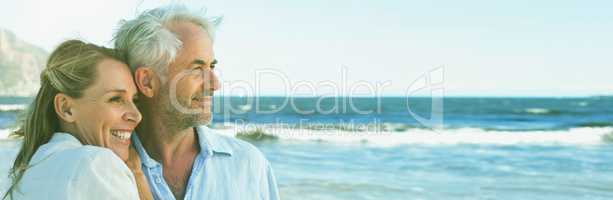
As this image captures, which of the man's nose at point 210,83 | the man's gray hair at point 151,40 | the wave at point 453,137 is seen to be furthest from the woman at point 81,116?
the wave at point 453,137

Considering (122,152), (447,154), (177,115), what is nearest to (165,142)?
(177,115)

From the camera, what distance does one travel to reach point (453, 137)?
15500mm

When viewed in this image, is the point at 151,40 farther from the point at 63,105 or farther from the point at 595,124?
the point at 595,124

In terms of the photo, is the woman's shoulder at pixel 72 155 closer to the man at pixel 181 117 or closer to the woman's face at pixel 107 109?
the woman's face at pixel 107 109

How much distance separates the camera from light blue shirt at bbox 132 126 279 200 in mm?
2205

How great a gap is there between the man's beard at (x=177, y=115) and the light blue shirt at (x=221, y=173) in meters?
0.10

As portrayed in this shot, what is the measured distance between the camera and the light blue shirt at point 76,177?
1552mm

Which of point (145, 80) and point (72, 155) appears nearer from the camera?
point (72, 155)

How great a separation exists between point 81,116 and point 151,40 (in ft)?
1.26

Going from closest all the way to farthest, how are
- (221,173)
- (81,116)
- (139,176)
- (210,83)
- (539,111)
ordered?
(81,116) → (139,176) → (210,83) → (221,173) → (539,111)

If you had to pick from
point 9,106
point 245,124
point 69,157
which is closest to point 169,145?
point 69,157

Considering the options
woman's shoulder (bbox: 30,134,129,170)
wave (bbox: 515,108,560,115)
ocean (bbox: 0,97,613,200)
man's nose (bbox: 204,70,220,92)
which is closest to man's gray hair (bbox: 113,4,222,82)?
man's nose (bbox: 204,70,220,92)

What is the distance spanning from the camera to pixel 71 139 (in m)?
1.76

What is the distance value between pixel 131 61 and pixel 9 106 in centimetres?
2077
